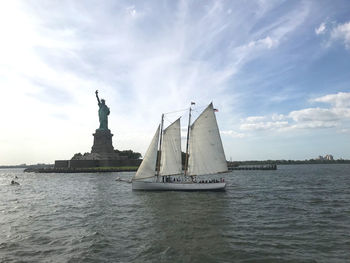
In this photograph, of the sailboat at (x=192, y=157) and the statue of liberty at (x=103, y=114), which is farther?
the statue of liberty at (x=103, y=114)

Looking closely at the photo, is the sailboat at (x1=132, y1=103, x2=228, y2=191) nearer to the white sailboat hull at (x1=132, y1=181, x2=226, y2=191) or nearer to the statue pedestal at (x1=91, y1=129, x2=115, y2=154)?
the white sailboat hull at (x1=132, y1=181, x2=226, y2=191)

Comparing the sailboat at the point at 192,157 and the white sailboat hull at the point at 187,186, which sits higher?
the sailboat at the point at 192,157

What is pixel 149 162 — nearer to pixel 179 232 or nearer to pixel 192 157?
pixel 192 157

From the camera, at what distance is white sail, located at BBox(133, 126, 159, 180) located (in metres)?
41.5

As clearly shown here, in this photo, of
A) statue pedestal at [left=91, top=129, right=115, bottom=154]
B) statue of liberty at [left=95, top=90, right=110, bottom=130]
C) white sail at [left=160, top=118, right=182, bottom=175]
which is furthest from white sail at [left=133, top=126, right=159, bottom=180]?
statue of liberty at [left=95, top=90, right=110, bottom=130]

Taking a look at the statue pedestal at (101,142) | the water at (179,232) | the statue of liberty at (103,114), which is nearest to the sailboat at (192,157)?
the water at (179,232)

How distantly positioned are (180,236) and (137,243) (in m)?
3.00

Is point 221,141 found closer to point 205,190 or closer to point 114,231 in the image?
point 205,190

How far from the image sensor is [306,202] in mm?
31156

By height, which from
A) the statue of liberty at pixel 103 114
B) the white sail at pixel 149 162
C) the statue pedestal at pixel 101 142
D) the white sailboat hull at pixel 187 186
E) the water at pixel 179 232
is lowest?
the water at pixel 179 232

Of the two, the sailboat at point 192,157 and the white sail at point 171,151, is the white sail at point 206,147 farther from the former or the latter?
the white sail at point 171,151

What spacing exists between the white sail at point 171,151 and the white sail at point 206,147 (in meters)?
2.30

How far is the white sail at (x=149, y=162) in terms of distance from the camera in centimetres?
4147

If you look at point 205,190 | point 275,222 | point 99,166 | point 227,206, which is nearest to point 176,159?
point 205,190
